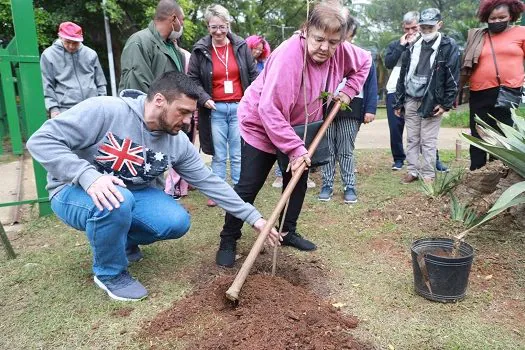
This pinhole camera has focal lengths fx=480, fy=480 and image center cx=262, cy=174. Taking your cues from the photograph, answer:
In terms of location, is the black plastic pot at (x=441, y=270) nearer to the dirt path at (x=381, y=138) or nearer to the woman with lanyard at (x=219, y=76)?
the woman with lanyard at (x=219, y=76)

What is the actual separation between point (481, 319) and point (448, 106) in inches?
113

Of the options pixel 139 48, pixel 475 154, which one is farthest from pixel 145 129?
pixel 475 154

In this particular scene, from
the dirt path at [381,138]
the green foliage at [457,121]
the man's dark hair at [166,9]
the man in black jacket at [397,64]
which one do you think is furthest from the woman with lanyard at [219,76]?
the green foliage at [457,121]

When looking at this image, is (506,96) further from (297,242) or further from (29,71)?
(29,71)

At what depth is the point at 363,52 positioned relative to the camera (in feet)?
12.2

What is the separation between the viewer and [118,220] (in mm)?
2684

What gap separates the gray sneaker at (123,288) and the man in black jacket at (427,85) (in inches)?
120

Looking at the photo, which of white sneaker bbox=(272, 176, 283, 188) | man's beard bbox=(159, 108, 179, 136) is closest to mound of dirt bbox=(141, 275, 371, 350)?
man's beard bbox=(159, 108, 179, 136)

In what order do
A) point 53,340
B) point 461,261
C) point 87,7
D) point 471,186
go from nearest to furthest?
1. point 53,340
2. point 461,261
3. point 471,186
4. point 87,7

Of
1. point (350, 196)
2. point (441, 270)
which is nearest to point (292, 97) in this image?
point (441, 270)

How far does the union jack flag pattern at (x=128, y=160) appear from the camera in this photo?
2814mm

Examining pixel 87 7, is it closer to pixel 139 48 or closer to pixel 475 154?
pixel 139 48

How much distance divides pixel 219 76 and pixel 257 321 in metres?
2.89

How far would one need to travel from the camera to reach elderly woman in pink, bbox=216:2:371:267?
2887 mm
